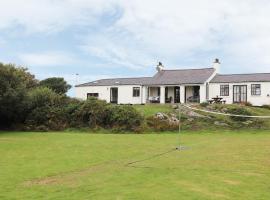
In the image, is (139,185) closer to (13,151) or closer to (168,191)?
(168,191)

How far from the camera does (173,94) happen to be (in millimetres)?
56406

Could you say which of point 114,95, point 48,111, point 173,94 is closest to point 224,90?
point 173,94

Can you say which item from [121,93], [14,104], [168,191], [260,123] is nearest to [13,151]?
[168,191]

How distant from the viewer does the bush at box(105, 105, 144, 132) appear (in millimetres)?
35125

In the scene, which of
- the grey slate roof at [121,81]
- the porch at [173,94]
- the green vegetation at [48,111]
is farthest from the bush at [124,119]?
the grey slate roof at [121,81]

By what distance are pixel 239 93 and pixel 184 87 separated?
649cm

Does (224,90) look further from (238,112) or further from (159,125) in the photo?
(159,125)

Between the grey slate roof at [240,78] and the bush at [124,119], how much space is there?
65.7 feet

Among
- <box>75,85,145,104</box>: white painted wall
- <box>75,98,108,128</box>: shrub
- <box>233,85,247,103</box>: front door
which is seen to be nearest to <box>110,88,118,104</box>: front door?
<box>75,85,145,104</box>: white painted wall

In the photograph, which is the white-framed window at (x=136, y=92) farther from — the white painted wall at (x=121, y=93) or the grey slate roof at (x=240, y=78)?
the grey slate roof at (x=240, y=78)

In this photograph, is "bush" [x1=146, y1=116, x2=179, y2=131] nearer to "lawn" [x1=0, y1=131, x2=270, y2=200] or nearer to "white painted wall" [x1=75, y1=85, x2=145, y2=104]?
"lawn" [x1=0, y1=131, x2=270, y2=200]

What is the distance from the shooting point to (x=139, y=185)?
36.4ft

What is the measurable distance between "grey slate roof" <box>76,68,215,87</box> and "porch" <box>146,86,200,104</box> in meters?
0.84

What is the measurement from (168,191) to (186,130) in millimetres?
24127
